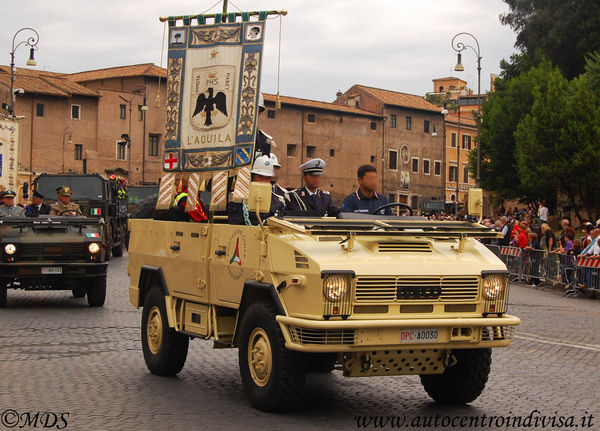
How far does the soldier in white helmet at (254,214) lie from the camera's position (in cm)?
877

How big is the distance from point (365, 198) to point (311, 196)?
0.60 meters

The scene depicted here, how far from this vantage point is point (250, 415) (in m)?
7.70

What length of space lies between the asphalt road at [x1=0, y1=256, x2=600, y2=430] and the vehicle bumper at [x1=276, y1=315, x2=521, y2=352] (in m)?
0.60

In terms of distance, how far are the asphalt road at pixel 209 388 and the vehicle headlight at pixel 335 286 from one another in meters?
0.96

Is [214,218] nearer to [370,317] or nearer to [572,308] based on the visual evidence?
[370,317]

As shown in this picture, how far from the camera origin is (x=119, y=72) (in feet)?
297

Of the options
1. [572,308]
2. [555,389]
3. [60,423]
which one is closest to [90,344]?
[60,423]

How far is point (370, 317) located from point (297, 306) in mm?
537

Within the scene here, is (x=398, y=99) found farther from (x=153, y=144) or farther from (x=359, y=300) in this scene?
(x=359, y=300)

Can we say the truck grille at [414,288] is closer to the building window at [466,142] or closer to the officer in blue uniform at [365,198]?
the officer in blue uniform at [365,198]

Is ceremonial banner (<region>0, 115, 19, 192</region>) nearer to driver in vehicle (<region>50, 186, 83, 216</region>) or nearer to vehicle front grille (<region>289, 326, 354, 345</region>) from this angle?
driver in vehicle (<region>50, 186, 83, 216</region>)

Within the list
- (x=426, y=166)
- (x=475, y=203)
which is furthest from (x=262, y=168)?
(x=426, y=166)

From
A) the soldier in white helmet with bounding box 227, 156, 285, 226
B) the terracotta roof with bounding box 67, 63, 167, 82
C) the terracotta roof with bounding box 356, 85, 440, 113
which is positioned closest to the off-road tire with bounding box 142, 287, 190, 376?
the soldier in white helmet with bounding box 227, 156, 285, 226

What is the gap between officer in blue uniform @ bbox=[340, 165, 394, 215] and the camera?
32.2ft
